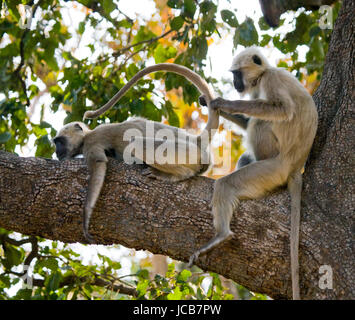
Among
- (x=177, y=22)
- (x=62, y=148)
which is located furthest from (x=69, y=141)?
(x=177, y=22)

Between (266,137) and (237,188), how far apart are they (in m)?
0.70

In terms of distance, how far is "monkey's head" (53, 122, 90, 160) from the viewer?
5.15 m

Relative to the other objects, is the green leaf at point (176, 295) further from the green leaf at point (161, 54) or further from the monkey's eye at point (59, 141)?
the green leaf at point (161, 54)

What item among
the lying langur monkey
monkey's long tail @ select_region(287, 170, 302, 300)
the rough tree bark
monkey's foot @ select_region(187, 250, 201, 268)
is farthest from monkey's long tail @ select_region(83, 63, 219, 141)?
monkey's foot @ select_region(187, 250, 201, 268)

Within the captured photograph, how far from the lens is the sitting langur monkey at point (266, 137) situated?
384 centimetres

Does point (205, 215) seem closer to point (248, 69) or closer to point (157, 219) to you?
point (157, 219)

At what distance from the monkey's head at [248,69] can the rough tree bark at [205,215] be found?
867 millimetres

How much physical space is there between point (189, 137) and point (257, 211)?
1.21 meters

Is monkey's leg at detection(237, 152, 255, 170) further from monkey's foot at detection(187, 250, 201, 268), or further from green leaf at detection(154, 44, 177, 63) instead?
green leaf at detection(154, 44, 177, 63)

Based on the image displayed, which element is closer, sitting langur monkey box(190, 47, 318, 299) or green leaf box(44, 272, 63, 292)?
sitting langur monkey box(190, 47, 318, 299)

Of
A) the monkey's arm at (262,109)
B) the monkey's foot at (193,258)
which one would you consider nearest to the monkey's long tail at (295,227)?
the monkey's arm at (262,109)

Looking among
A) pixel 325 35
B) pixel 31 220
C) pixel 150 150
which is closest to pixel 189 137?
pixel 150 150

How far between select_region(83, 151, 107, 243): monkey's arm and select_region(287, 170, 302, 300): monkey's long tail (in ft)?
4.97

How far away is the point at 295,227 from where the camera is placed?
359 cm
